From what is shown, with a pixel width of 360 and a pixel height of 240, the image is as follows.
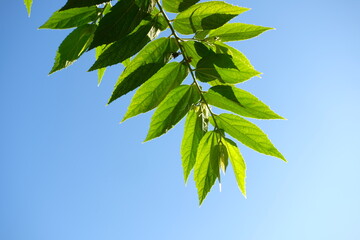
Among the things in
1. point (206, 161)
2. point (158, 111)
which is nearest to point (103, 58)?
point (158, 111)

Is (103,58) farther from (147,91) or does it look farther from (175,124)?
(175,124)

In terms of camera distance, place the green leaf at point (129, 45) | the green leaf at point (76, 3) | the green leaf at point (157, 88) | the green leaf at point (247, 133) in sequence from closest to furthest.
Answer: the green leaf at point (76, 3), the green leaf at point (129, 45), the green leaf at point (157, 88), the green leaf at point (247, 133)

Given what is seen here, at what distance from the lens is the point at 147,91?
1.19 m

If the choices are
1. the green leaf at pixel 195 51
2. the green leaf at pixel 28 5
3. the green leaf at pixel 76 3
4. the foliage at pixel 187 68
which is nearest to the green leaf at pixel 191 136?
the foliage at pixel 187 68

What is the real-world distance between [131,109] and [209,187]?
521mm

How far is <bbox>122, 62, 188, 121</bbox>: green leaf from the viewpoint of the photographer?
3.82 ft

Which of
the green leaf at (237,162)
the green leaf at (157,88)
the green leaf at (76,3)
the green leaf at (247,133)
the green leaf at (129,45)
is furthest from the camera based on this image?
the green leaf at (237,162)

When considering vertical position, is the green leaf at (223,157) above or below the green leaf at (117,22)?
below

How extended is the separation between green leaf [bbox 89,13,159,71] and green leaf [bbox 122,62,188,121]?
169mm

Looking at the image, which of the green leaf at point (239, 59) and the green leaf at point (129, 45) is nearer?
the green leaf at point (129, 45)

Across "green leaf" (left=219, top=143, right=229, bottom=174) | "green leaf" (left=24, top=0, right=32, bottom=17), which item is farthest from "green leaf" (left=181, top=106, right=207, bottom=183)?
"green leaf" (left=24, top=0, right=32, bottom=17)

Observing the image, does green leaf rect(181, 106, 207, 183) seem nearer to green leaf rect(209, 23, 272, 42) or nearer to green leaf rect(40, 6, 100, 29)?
green leaf rect(209, 23, 272, 42)

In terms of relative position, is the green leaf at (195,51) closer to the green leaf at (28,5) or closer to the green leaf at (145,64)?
the green leaf at (145,64)

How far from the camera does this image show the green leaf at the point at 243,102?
4.05ft
